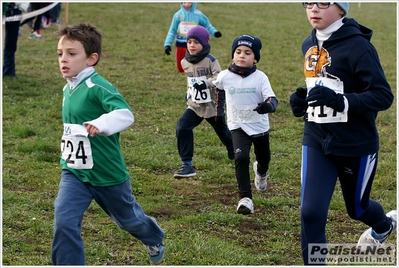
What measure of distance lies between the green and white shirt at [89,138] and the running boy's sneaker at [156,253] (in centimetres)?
68

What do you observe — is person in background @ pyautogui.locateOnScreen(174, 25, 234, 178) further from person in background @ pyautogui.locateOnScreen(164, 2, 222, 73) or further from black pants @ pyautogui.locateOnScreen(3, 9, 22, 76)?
black pants @ pyautogui.locateOnScreen(3, 9, 22, 76)

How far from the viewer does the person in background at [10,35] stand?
468 inches

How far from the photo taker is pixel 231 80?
648 centimetres

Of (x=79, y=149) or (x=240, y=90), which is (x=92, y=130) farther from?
(x=240, y=90)

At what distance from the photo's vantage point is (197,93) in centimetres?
737

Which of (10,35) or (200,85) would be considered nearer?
(200,85)

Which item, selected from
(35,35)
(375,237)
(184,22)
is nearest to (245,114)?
(375,237)

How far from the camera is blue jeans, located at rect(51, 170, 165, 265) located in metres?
4.12

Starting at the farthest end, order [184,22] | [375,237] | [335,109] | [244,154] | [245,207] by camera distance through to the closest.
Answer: [184,22] → [244,154] → [245,207] → [375,237] → [335,109]

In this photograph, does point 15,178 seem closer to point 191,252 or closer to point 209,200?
point 209,200

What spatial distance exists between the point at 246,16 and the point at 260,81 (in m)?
17.8

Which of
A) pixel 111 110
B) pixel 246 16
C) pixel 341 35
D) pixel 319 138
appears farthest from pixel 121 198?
pixel 246 16

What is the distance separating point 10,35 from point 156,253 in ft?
27.5

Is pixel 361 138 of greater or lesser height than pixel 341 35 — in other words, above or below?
below
